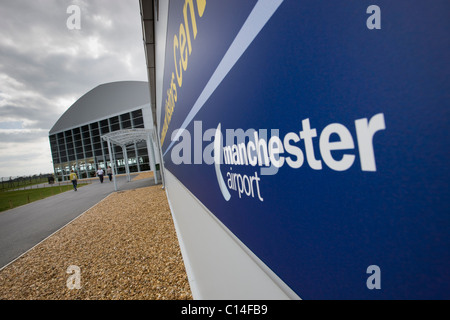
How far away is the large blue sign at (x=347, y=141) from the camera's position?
0.22m

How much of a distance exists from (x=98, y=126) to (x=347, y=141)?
118 feet

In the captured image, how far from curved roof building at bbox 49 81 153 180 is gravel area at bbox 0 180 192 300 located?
870 inches

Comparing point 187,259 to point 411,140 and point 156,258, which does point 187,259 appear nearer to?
point 156,258

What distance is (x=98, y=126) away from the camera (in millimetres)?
30125

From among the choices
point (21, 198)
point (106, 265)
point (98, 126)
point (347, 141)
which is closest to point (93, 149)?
point (98, 126)

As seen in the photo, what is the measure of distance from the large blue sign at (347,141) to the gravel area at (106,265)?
2755mm

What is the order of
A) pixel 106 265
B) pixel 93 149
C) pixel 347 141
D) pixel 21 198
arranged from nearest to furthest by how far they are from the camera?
pixel 347 141, pixel 106 265, pixel 21 198, pixel 93 149

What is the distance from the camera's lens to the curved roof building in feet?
87.6

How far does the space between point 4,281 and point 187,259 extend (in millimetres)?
3449

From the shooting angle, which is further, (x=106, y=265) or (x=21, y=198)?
(x=21, y=198)

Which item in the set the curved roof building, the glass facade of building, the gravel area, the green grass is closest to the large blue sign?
the gravel area

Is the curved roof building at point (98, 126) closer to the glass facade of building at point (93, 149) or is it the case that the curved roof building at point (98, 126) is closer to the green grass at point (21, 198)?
the glass facade of building at point (93, 149)

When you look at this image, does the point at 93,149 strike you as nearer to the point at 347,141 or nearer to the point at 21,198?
the point at 21,198

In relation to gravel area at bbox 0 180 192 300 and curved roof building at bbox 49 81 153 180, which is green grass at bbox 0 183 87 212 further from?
gravel area at bbox 0 180 192 300
